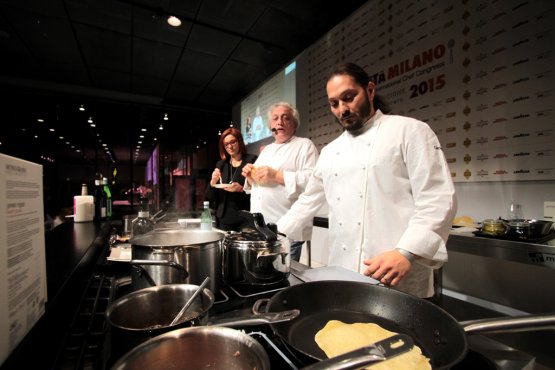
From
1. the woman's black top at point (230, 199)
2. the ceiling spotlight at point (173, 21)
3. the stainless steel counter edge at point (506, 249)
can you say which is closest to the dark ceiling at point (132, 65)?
the ceiling spotlight at point (173, 21)

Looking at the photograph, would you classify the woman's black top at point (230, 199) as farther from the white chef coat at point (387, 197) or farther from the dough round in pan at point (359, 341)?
the dough round in pan at point (359, 341)

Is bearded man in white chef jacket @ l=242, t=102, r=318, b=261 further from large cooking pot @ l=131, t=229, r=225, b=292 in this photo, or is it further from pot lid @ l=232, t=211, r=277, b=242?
large cooking pot @ l=131, t=229, r=225, b=292

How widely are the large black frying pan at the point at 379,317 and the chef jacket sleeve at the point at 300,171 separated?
4.29 feet

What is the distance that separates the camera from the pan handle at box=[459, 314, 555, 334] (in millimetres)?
512

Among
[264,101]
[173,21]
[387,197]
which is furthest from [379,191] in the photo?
[264,101]

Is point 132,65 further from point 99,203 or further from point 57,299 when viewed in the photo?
point 57,299

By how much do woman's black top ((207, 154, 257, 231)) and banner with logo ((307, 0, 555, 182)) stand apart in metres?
1.80

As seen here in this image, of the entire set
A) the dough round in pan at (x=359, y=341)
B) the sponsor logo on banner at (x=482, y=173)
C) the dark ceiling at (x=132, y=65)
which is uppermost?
the dark ceiling at (x=132, y=65)

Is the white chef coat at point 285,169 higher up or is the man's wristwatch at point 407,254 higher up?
the white chef coat at point 285,169

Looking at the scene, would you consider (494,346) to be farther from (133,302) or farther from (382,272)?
(133,302)

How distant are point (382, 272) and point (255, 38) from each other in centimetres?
372

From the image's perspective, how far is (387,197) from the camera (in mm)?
1338

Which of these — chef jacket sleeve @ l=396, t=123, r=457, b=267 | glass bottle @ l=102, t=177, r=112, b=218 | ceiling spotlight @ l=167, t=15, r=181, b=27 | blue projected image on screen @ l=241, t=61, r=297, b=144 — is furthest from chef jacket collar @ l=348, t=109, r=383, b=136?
blue projected image on screen @ l=241, t=61, r=297, b=144

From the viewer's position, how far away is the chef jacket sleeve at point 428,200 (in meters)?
1.05
